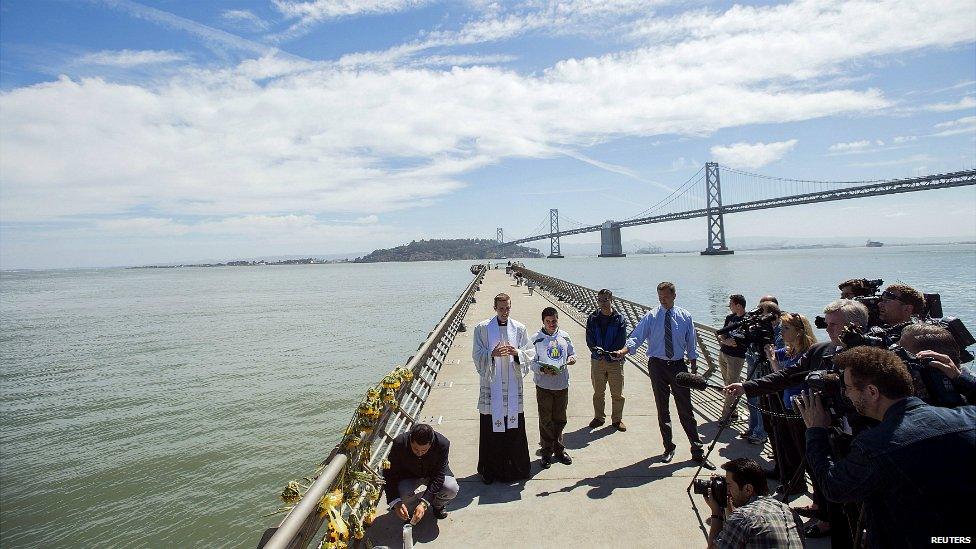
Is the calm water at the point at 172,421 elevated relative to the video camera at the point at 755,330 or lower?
lower

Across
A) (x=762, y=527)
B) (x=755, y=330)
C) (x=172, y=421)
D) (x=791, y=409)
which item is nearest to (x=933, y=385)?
(x=762, y=527)

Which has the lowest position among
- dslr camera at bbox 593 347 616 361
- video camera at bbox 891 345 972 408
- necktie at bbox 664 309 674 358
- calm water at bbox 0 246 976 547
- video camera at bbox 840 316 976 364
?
calm water at bbox 0 246 976 547

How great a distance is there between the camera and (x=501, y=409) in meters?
5.39

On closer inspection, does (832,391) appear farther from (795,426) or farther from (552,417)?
(552,417)

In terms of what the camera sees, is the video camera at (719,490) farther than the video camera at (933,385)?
Yes

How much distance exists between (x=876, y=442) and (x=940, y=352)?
4.40 feet

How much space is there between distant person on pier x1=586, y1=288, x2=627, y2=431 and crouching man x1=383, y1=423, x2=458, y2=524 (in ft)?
8.28

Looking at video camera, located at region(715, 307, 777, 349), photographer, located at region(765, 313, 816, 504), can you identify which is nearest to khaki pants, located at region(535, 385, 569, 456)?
video camera, located at region(715, 307, 777, 349)

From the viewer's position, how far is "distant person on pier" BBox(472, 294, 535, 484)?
5.35 meters

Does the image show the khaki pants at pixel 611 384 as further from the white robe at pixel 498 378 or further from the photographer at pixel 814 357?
the photographer at pixel 814 357

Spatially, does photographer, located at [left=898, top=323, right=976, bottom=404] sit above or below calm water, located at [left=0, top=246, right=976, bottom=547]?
above

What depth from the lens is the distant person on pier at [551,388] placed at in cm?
582

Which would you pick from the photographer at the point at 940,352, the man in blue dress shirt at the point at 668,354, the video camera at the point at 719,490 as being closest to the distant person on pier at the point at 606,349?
the man in blue dress shirt at the point at 668,354

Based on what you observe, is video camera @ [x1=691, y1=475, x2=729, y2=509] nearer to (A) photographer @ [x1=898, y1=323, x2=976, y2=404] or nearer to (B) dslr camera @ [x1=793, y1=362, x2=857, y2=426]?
(B) dslr camera @ [x1=793, y1=362, x2=857, y2=426]
